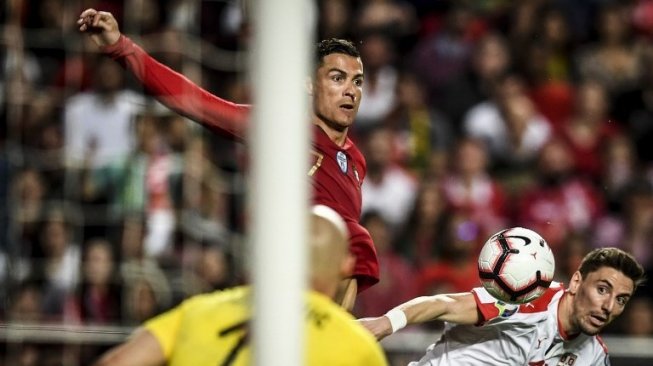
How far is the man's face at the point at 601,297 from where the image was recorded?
589cm

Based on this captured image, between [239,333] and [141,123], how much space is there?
21.3 ft

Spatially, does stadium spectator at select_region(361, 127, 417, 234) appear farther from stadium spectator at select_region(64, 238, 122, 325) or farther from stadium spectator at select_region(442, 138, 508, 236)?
stadium spectator at select_region(64, 238, 122, 325)

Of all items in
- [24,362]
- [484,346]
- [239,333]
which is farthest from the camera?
[24,362]

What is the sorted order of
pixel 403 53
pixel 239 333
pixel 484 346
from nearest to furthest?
pixel 239 333, pixel 484 346, pixel 403 53

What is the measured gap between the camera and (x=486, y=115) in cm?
1108

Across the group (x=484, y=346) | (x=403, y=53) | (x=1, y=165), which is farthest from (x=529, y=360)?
(x=403, y=53)

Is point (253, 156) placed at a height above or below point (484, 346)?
above

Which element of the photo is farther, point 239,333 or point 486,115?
point 486,115

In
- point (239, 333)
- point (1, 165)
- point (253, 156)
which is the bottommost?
point (1, 165)

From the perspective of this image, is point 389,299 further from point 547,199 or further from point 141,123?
point 141,123

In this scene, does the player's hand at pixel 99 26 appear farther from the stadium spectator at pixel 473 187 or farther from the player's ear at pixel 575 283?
the stadium spectator at pixel 473 187

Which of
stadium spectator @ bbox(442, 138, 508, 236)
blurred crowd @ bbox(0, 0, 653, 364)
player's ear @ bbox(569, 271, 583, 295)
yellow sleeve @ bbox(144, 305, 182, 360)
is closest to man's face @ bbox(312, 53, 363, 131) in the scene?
player's ear @ bbox(569, 271, 583, 295)

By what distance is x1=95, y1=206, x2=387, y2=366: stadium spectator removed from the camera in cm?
379

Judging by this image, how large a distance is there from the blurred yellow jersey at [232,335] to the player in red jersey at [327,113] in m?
1.93
